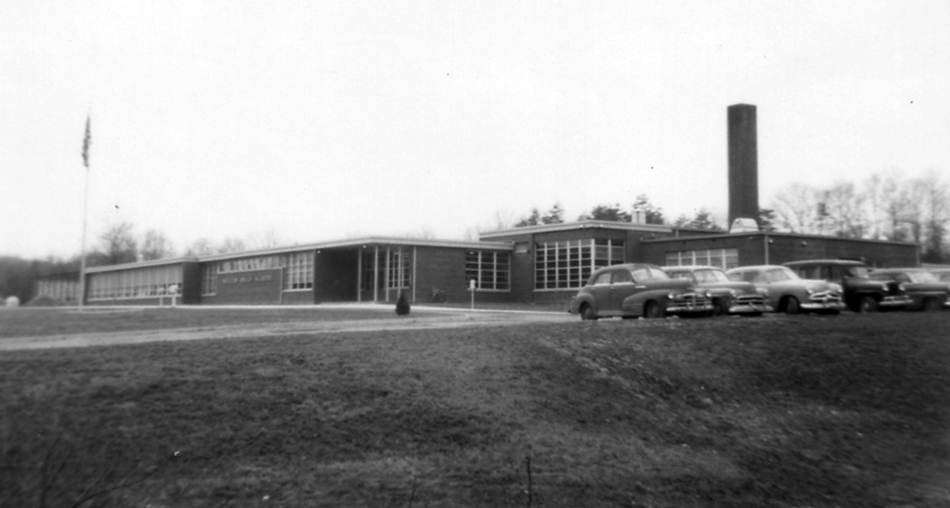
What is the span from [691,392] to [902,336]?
8266mm

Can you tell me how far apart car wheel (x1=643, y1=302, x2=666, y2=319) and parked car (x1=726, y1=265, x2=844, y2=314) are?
14.1ft

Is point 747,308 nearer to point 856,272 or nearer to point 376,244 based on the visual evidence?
point 856,272

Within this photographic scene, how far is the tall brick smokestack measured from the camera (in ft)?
168

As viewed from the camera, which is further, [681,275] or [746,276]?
[746,276]

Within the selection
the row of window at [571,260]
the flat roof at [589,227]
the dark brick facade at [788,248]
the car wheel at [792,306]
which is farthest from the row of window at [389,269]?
the car wheel at [792,306]

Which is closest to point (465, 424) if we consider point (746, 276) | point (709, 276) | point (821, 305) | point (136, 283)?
point (709, 276)

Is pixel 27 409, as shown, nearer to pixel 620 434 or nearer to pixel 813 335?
pixel 620 434

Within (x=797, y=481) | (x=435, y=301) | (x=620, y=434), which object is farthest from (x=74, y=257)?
(x=435, y=301)

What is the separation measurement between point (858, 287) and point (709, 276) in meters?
6.21

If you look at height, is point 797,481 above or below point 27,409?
below

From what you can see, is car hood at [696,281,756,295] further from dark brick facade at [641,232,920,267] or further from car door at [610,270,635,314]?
dark brick facade at [641,232,920,267]

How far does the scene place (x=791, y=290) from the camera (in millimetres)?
25531

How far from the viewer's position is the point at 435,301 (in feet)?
147

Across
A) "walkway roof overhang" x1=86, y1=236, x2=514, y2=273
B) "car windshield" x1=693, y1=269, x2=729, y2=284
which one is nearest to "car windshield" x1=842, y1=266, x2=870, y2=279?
"car windshield" x1=693, y1=269, x2=729, y2=284
